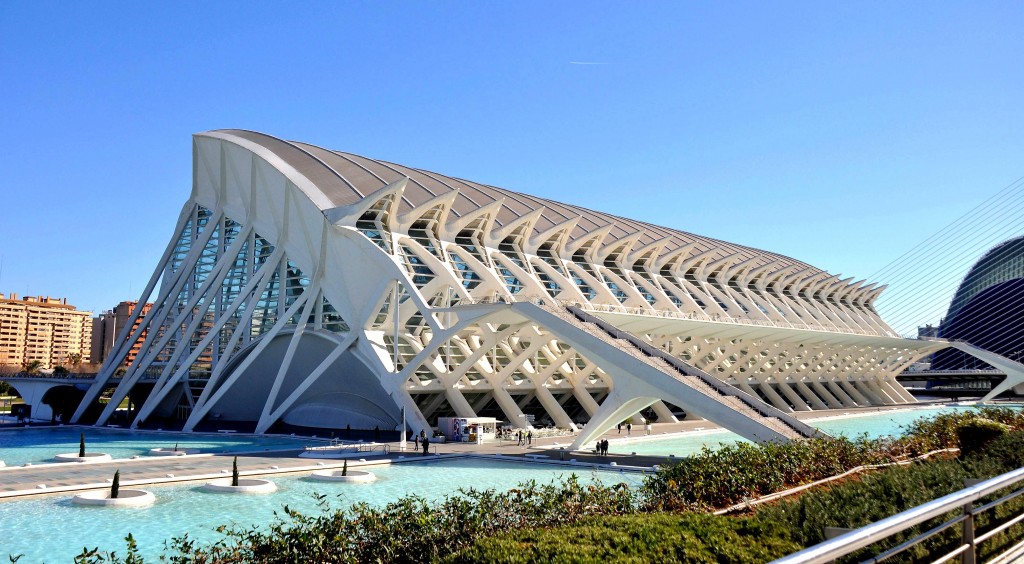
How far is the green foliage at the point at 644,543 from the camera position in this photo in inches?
245

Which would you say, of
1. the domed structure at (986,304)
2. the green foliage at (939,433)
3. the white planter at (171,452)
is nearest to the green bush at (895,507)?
the green foliage at (939,433)

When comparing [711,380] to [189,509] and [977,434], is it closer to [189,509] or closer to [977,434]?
[977,434]

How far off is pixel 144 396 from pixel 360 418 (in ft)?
81.8

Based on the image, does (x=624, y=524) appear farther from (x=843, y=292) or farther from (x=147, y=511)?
(x=843, y=292)

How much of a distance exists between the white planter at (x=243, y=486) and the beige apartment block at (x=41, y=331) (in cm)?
16407

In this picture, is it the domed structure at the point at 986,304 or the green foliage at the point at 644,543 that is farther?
the domed structure at the point at 986,304

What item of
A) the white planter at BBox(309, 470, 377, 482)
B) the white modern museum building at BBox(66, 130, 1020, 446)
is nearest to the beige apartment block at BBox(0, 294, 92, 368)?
the white modern museum building at BBox(66, 130, 1020, 446)

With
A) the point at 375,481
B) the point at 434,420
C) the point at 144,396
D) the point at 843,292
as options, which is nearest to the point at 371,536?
the point at 375,481

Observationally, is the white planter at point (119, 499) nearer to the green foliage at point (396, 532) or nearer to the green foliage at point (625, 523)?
the green foliage at point (625, 523)

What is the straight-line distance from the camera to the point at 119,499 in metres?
19.0

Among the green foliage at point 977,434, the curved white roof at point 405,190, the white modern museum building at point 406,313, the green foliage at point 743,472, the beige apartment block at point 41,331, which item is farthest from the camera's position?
the beige apartment block at point 41,331

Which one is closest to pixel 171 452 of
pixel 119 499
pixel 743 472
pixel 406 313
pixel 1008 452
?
pixel 119 499

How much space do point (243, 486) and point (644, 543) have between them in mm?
17199

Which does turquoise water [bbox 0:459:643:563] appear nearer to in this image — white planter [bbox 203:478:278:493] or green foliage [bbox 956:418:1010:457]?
white planter [bbox 203:478:278:493]
